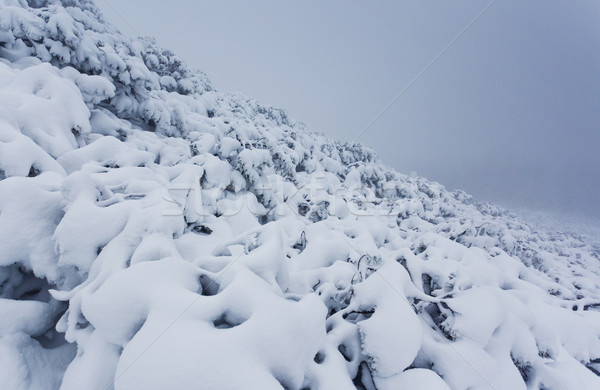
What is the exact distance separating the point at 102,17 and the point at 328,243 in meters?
10.2

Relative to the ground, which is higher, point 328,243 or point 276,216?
point 328,243

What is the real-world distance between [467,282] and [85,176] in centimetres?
359

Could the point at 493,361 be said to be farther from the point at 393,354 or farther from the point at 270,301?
the point at 270,301

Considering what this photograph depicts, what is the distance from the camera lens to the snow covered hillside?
149 centimetres

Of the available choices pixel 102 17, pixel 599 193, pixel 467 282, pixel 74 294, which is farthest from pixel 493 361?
pixel 599 193

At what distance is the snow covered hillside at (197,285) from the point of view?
1.49 meters

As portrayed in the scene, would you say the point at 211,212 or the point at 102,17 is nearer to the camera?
the point at 211,212

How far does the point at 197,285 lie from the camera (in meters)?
1.83

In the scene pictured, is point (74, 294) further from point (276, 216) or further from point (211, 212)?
point (276, 216)

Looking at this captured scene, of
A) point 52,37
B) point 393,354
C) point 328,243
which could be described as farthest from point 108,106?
point 393,354

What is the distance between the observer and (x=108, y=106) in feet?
15.7

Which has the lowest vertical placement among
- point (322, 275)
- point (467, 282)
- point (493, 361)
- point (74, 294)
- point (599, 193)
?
point (74, 294)

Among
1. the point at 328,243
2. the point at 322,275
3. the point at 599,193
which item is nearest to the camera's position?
the point at 322,275

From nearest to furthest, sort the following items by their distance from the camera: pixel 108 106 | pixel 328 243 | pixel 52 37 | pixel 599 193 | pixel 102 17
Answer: pixel 328 243
pixel 52 37
pixel 108 106
pixel 102 17
pixel 599 193
